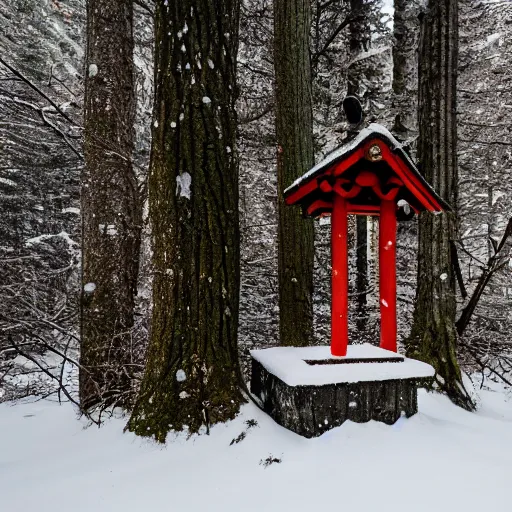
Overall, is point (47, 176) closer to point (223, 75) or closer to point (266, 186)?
point (266, 186)

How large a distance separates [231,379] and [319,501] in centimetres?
126

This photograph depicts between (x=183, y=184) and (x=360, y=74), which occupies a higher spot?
(x=360, y=74)

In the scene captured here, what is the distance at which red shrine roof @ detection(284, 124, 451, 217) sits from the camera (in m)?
3.88

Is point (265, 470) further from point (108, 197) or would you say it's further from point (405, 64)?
point (405, 64)

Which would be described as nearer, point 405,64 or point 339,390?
point 339,390

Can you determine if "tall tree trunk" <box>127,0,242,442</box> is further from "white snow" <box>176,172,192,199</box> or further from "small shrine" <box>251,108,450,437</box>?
"small shrine" <box>251,108,450,437</box>

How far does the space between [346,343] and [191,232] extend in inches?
70.6

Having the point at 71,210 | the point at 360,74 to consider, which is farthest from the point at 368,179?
the point at 71,210

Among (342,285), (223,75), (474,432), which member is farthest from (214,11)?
(474,432)

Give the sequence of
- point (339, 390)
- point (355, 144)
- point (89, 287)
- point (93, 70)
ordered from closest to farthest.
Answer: point (339, 390) < point (355, 144) < point (89, 287) < point (93, 70)

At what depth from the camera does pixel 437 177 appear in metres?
5.82

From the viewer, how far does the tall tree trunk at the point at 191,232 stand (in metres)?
3.65

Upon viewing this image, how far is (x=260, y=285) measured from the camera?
33.2ft

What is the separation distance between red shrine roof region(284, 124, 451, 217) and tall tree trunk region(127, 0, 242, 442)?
820 mm
